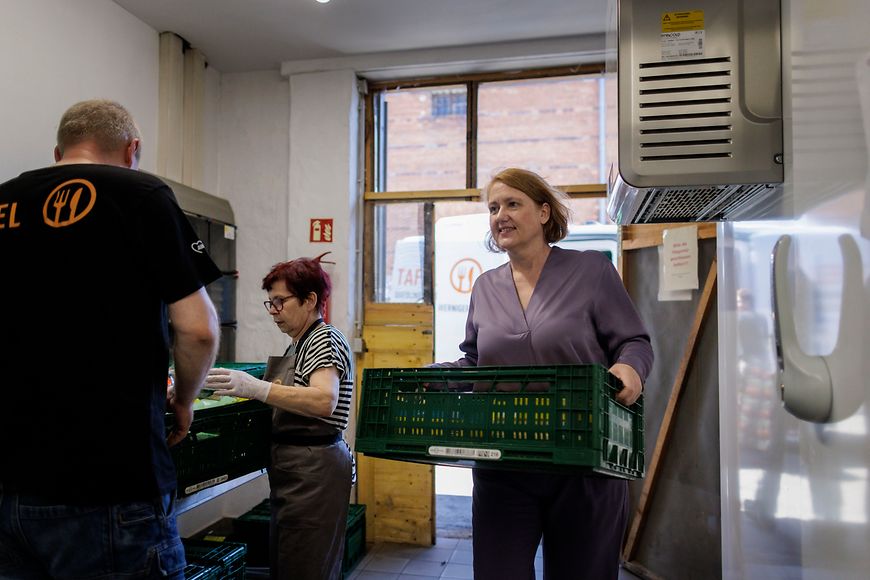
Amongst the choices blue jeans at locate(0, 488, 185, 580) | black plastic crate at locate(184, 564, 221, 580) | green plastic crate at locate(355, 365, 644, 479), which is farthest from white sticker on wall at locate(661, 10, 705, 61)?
black plastic crate at locate(184, 564, 221, 580)

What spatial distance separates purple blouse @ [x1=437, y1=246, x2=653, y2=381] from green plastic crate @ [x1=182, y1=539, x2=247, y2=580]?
148 centimetres

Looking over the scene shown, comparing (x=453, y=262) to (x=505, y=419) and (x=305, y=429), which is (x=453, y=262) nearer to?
(x=305, y=429)

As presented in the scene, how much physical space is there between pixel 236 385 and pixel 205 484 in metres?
0.38

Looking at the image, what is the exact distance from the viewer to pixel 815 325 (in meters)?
1.06

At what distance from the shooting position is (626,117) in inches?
61.8

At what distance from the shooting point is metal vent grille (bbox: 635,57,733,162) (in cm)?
153

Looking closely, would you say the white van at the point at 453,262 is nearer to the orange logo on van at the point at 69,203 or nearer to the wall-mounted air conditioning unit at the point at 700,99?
the wall-mounted air conditioning unit at the point at 700,99

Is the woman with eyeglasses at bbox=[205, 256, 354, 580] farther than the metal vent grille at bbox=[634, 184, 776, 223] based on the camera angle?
Yes

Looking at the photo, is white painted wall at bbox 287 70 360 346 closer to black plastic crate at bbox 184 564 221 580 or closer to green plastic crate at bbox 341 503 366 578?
green plastic crate at bbox 341 503 366 578

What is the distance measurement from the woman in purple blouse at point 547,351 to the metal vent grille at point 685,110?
0.38 m

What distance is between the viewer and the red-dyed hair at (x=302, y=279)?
2346 millimetres

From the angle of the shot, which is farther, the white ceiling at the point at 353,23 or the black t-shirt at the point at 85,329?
the white ceiling at the point at 353,23

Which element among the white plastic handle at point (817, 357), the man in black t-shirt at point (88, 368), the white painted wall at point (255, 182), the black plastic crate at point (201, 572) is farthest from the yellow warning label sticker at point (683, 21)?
the white painted wall at point (255, 182)

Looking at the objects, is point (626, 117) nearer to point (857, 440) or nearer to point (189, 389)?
point (857, 440)
